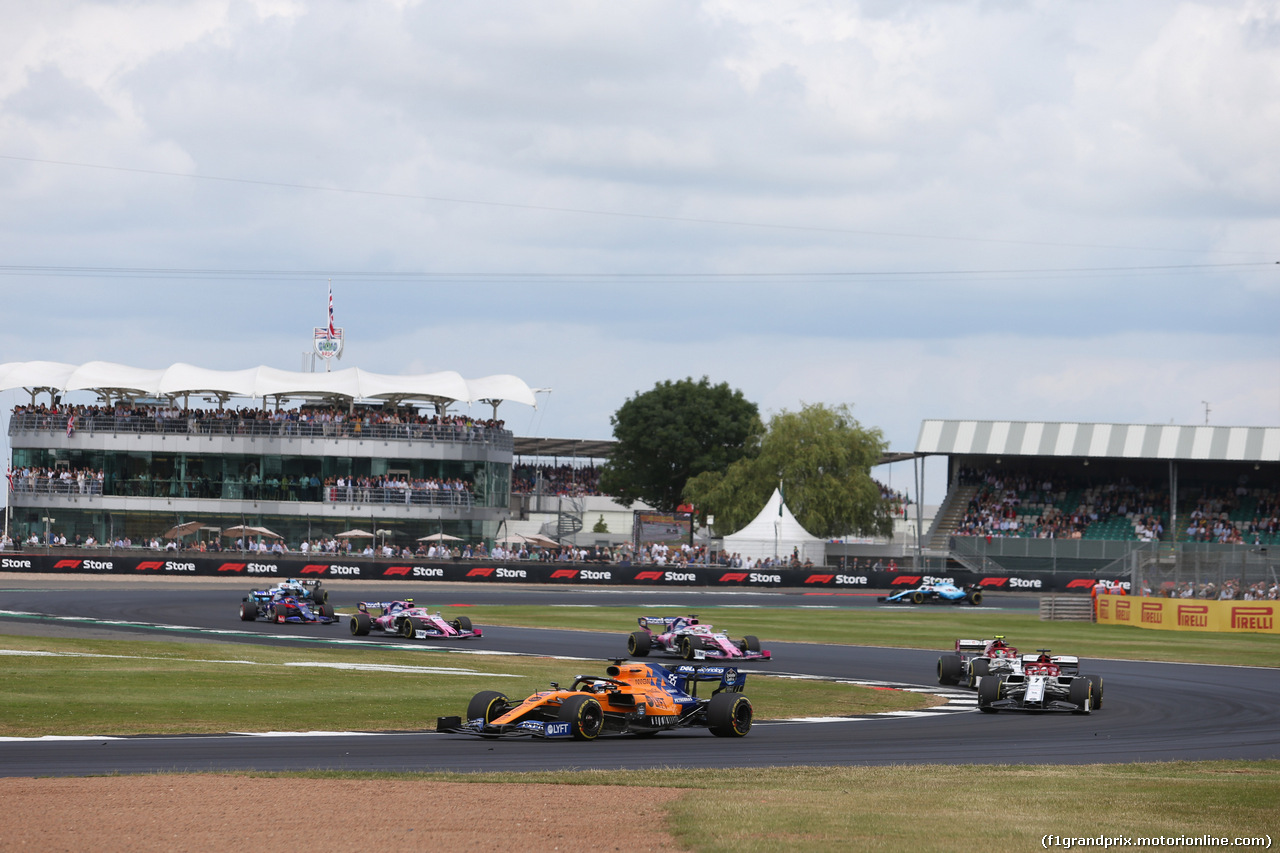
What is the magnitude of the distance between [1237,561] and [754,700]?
1121 inches

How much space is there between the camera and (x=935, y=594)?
205ft

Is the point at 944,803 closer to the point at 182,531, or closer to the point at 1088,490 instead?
the point at 182,531

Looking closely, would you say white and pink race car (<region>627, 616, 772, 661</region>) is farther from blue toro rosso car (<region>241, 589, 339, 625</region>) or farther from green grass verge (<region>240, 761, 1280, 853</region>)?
green grass verge (<region>240, 761, 1280, 853</region>)

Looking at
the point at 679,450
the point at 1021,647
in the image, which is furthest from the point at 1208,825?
the point at 679,450

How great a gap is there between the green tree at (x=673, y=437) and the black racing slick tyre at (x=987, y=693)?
78.2m

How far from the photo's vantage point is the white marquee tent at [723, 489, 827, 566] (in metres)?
75.9

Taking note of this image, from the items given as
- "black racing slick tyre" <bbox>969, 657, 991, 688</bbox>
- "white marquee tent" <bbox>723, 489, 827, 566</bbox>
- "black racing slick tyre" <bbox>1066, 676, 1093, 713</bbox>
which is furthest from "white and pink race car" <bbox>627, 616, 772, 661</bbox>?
"white marquee tent" <bbox>723, 489, 827, 566</bbox>

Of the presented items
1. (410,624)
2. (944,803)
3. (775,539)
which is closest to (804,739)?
(944,803)

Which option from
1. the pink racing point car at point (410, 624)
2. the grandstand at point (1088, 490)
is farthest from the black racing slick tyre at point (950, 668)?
the grandstand at point (1088, 490)

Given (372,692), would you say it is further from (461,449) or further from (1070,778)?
(461,449)

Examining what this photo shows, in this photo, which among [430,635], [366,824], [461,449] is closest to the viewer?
[366,824]

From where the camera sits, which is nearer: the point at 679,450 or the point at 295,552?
the point at 295,552

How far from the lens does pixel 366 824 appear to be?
1166 cm

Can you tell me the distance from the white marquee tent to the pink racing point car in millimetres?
40578
